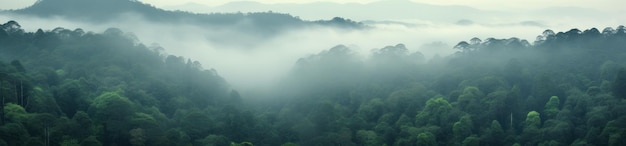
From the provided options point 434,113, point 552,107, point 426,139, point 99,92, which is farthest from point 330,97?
point 99,92

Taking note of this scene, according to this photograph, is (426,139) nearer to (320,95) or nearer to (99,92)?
(320,95)

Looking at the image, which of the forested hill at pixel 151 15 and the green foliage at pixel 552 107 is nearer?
the green foliage at pixel 552 107

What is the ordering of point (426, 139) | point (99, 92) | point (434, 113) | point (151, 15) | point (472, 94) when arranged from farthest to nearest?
point (151, 15) → point (472, 94) → point (434, 113) → point (99, 92) → point (426, 139)

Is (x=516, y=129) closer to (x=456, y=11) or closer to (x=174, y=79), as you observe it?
(x=174, y=79)

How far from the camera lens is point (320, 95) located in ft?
308

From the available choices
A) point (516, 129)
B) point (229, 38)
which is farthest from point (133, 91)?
point (229, 38)

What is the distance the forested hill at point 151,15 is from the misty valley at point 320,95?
20.1 meters

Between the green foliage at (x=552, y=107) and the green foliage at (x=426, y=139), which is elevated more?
the green foliage at (x=552, y=107)

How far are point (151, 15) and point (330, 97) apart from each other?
67155mm

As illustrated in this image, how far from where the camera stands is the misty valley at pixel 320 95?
67062mm

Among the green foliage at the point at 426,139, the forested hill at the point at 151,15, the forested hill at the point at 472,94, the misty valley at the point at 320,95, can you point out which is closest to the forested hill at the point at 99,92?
the misty valley at the point at 320,95

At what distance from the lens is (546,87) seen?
81875 mm

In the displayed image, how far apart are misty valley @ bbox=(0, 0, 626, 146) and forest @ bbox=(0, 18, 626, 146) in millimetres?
153

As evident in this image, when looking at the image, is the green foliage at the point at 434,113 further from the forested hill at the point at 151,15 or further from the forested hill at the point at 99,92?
the forested hill at the point at 151,15
